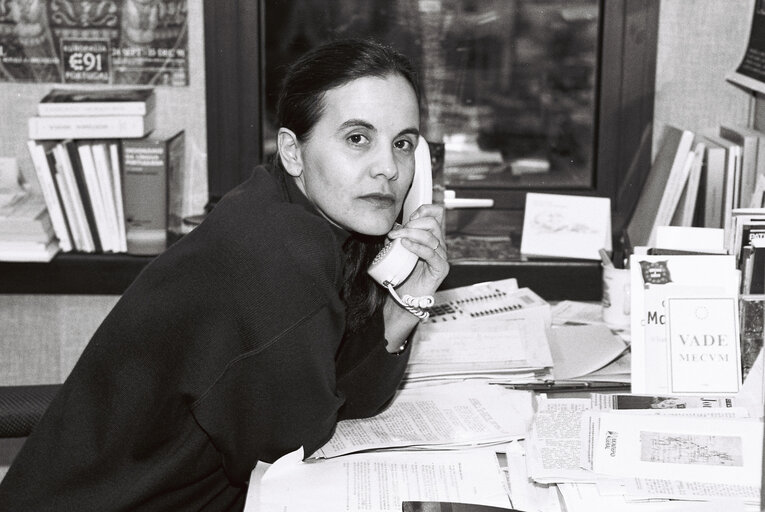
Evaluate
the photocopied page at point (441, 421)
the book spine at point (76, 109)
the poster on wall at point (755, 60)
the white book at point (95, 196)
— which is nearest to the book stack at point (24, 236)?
the white book at point (95, 196)

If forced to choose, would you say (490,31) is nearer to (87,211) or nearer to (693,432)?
(87,211)

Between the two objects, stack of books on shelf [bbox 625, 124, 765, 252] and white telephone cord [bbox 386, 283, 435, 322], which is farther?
stack of books on shelf [bbox 625, 124, 765, 252]

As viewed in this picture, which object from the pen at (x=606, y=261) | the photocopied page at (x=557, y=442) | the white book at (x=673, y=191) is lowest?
the photocopied page at (x=557, y=442)

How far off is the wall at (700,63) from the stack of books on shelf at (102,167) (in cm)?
115

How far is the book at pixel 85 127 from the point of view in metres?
2.14

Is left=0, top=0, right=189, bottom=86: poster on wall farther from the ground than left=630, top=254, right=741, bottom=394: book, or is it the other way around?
left=0, top=0, right=189, bottom=86: poster on wall

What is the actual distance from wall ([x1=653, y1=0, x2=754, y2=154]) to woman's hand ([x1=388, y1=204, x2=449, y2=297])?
954mm

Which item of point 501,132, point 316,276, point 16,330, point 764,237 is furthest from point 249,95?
point 764,237

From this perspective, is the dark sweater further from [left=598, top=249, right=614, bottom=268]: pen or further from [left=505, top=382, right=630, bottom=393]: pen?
[left=598, top=249, right=614, bottom=268]: pen

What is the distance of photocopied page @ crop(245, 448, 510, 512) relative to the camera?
3.96 ft

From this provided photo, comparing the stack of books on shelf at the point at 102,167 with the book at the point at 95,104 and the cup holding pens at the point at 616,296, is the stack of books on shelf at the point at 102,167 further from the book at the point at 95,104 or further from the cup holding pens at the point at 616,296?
the cup holding pens at the point at 616,296

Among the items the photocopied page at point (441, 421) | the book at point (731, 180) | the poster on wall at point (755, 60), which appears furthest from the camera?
the poster on wall at point (755, 60)

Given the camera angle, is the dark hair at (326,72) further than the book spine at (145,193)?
No

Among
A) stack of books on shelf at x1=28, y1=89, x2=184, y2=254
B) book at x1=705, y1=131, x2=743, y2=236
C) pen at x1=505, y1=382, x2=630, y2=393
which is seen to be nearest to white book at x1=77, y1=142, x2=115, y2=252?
stack of books on shelf at x1=28, y1=89, x2=184, y2=254
